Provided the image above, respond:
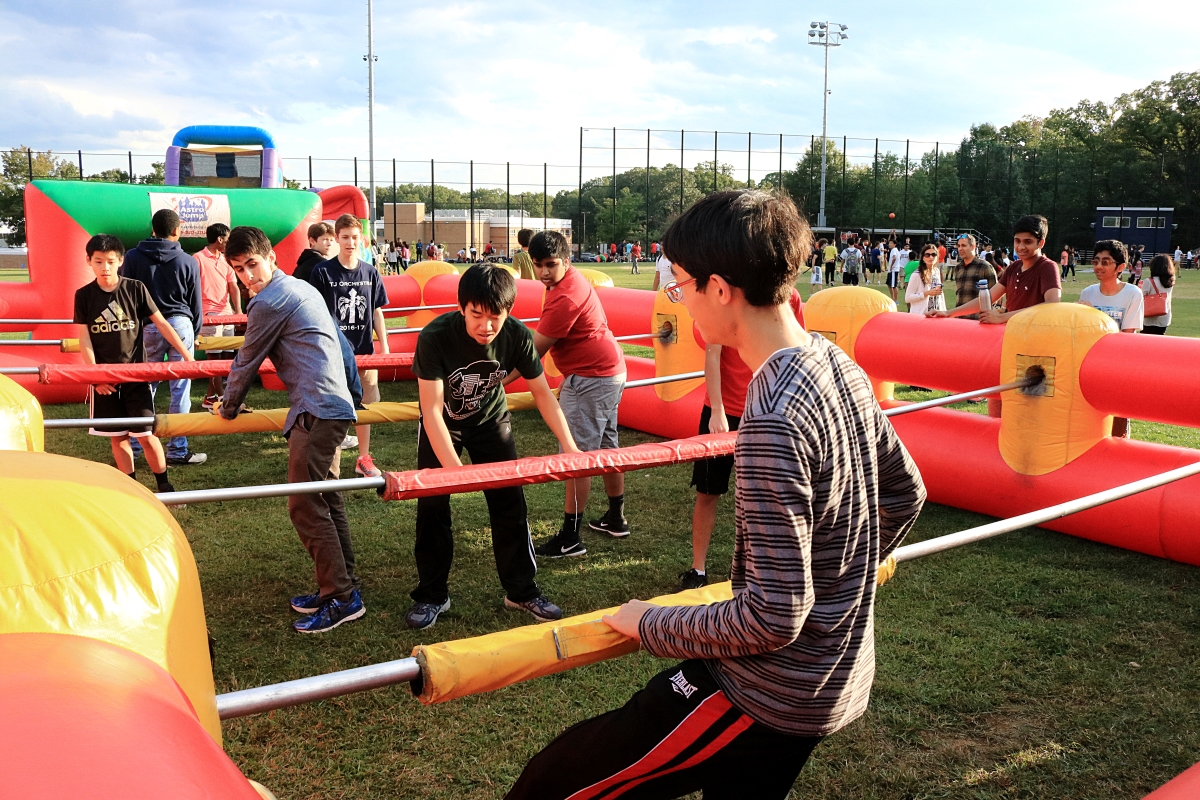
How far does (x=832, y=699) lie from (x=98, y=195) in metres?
10.6

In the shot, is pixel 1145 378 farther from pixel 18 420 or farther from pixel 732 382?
pixel 18 420

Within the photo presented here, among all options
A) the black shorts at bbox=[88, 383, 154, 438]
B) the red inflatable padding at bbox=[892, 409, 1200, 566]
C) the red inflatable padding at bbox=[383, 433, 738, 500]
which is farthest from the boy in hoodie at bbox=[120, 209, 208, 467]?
the red inflatable padding at bbox=[892, 409, 1200, 566]

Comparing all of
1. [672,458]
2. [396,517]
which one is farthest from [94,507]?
[396,517]

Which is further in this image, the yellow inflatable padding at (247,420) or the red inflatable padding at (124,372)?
the red inflatable padding at (124,372)

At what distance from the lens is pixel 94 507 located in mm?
1504

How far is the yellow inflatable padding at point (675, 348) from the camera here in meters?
7.77

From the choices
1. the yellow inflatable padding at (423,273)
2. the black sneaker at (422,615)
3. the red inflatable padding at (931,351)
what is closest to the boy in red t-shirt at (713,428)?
the black sneaker at (422,615)

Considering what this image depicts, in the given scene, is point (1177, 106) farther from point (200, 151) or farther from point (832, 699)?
point (832, 699)

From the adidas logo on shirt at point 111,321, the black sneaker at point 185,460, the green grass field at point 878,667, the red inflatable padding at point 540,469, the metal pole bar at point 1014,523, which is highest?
the adidas logo on shirt at point 111,321

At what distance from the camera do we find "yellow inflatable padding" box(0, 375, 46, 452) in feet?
8.94

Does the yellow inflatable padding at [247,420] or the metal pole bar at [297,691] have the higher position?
the yellow inflatable padding at [247,420]

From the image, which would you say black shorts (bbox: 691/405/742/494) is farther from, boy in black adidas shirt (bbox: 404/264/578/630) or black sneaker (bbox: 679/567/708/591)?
boy in black adidas shirt (bbox: 404/264/578/630)

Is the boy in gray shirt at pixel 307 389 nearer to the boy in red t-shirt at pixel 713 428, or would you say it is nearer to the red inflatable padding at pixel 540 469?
the red inflatable padding at pixel 540 469

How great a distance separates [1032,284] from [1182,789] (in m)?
6.02
